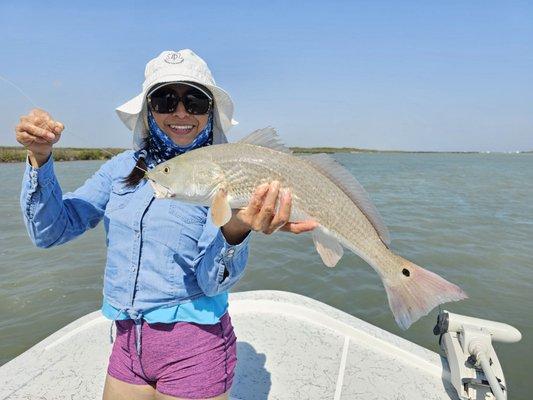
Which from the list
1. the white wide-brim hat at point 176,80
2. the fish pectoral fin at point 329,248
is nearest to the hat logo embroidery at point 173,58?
the white wide-brim hat at point 176,80

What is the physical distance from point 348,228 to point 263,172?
652mm

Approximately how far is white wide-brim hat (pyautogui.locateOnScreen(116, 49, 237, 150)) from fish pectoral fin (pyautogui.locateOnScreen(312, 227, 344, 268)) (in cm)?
102

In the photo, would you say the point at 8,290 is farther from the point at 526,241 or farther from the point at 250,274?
the point at 526,241

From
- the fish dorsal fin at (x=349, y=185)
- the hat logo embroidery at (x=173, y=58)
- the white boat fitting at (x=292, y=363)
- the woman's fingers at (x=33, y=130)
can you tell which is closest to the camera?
the woman's fingers at (x=33, y=130)

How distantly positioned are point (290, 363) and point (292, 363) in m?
0.02

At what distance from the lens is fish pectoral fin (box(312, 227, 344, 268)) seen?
9.07 ft

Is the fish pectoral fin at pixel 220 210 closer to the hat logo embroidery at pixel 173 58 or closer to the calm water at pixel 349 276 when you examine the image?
the hat logo embroidery at pixel 173 58

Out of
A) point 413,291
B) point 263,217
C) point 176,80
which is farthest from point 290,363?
point 176,80

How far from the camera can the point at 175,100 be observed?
110 inches

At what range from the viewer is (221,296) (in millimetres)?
2857

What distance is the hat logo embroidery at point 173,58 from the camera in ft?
9.32

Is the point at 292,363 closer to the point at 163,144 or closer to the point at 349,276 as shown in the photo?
the point at 163,144

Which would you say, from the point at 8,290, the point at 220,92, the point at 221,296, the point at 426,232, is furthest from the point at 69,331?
the point at 426,232

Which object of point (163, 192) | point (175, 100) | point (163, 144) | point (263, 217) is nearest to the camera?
point (263, 217)
